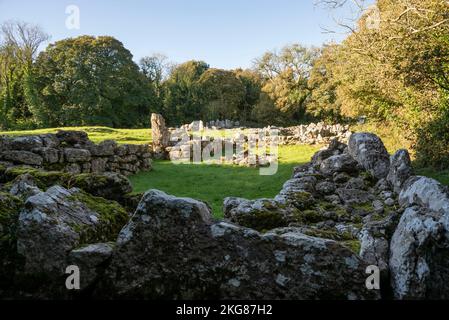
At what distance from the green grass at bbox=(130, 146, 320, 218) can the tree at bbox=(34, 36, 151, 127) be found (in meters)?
28.4

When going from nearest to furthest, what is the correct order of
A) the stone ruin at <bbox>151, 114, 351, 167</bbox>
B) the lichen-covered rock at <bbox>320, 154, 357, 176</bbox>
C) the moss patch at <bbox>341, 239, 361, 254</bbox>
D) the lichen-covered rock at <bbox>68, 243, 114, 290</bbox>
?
the lichen-covered rock at <bbox>68, 243, 114, 290</bbox>
the moss patch at <bbox>341, 239, 361, 254</bbox>
the lichen-covered rock at <bbox>320, 154, 357, 176</bbox>
the stone ruin at <bbox>151, 114, 351, 167</bbox>

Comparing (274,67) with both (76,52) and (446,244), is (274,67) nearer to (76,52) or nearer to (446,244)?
(76,52)

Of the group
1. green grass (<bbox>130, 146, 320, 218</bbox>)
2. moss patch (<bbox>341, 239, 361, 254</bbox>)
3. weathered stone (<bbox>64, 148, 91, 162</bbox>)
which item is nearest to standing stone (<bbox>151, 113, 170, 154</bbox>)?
green grass (<bbox>130, 146, 320, 218</bbox>)

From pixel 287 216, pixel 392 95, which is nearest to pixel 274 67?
pixel 392 95

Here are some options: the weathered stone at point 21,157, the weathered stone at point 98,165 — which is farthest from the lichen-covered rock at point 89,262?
the weathered stone at point 98,165

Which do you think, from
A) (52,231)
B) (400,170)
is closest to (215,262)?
(52,231)

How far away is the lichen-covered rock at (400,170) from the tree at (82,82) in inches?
1653

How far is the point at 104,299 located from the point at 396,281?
278 cm

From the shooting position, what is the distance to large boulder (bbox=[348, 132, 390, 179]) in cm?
952

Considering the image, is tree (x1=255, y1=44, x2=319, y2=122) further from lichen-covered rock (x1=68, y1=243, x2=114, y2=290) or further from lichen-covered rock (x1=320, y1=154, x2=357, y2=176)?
lichen-covered rock (x1=68, y1=243, x2=114, y2=290)

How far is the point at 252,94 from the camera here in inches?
2285

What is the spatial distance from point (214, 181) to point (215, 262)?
11386mm

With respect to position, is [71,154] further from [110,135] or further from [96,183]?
[110,135]

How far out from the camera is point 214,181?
14.9m
